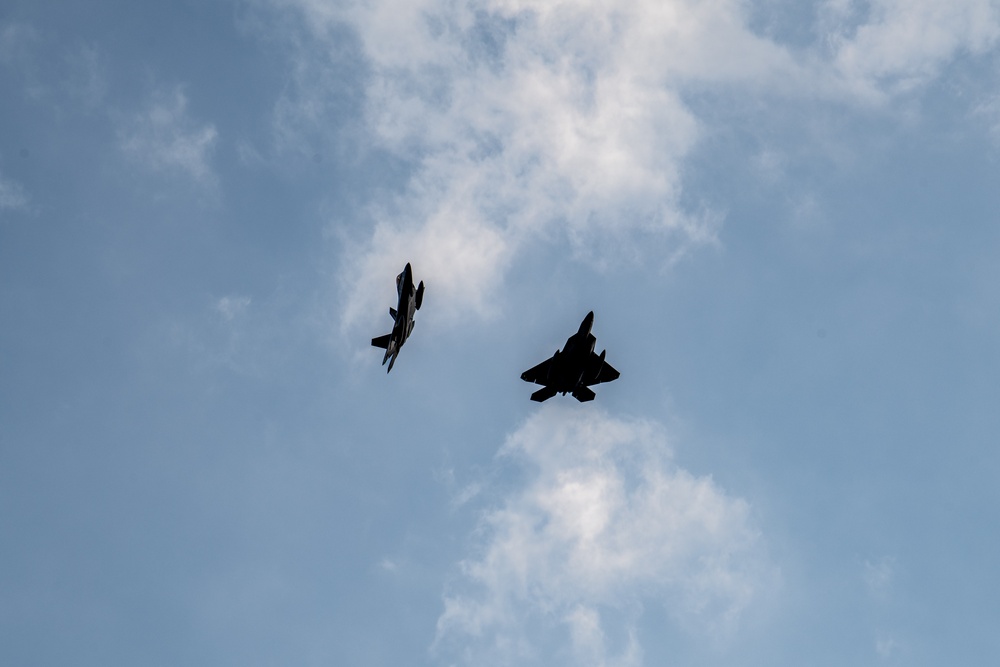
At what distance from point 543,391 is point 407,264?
646 inches

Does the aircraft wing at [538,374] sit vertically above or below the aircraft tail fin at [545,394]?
above

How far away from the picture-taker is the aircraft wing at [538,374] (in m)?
77.1

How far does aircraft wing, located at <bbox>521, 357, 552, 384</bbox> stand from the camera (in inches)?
3036

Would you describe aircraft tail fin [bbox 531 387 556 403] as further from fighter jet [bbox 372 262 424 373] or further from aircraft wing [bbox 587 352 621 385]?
fighter jet [bbox 372 262 424 373]

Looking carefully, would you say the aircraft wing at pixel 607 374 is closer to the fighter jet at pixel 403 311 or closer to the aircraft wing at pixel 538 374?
the aircraft wing at pixel 538 374

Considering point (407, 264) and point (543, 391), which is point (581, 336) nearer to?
point (543, 391)

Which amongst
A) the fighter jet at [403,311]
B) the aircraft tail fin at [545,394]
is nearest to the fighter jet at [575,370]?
the aircraft tail fin at [545,394]

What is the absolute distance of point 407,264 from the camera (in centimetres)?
7081

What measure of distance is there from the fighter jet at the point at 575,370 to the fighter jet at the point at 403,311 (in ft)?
41.1

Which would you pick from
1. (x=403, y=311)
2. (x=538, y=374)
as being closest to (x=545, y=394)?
(x=538, y=374)

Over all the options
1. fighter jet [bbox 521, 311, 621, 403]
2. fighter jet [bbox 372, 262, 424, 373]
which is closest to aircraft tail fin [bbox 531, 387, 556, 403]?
fighter jet [bbox 521, 311, 621, 403]

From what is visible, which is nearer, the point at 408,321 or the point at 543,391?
the point at 408,321

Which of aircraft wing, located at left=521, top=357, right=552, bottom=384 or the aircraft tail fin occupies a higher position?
aircraft wing, located at left=521, top=357, right=552, bottom=384

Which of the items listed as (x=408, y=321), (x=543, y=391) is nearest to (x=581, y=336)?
(x=543, y=391)
